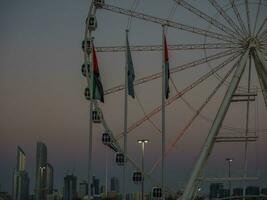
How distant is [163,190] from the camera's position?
1555 inches

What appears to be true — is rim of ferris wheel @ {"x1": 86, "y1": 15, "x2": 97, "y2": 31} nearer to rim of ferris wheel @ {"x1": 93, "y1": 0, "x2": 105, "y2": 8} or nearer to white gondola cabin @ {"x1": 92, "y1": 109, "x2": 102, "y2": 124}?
rim of ferris wheel @ {"x1": 93, "y1": 0, "x2": 105, "y2": 8}

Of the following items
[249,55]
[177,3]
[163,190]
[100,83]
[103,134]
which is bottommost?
[163,190]

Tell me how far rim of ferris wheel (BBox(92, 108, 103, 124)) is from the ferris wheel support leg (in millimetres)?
6810

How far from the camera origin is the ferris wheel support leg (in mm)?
41094

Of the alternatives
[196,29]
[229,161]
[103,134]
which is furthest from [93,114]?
[229,161]

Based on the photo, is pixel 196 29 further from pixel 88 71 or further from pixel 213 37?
pixel 88 71

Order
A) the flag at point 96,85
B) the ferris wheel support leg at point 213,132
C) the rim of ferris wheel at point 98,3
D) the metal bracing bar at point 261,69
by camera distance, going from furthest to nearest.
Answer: the rim of ferris wheel at point 98,3, the metal bracing bar at point 261,69, the ferris wheel support leg at point 213,132, the flag at point 96,85

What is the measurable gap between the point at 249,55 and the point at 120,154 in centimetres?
1141

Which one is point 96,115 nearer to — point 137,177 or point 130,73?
point 130,73

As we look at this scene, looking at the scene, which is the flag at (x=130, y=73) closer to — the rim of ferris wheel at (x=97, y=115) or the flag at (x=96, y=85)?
the flag at (x=96, y=85)

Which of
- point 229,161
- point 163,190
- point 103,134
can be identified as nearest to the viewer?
point 163,190

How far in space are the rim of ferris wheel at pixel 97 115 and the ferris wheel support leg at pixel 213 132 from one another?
6810 mm

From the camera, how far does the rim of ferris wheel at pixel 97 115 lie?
41.6 meters

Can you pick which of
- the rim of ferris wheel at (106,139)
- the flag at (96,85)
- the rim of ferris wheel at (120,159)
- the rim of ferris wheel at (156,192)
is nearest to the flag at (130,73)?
the flag at (96,85)
